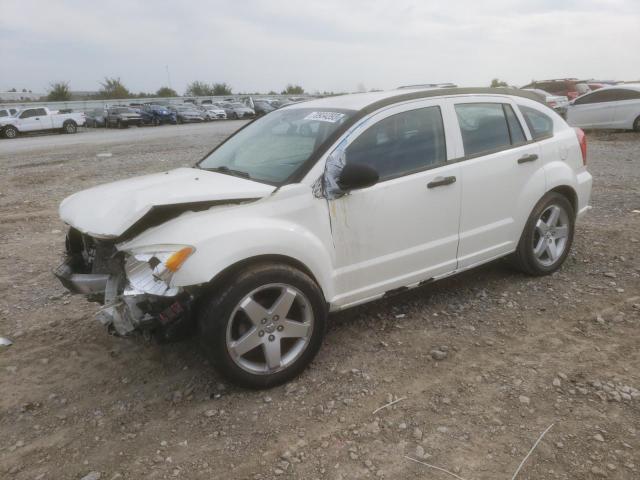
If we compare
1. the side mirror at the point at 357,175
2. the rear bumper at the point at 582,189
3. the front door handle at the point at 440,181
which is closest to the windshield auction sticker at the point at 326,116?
the side mirror at the point at 357,175

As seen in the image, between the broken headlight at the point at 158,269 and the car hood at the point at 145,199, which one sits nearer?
the broken headlight at the point at 158,269

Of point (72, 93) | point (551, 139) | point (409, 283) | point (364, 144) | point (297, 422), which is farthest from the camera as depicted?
Answer: point (72, 93)

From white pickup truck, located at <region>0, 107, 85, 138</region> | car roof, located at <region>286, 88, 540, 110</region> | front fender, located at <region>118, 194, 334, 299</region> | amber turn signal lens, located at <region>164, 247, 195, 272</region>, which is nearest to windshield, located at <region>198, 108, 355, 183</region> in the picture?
car roof, located at <region>286, 88, 540, 110</region>

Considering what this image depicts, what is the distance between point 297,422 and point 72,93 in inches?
2592

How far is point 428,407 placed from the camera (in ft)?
9.42

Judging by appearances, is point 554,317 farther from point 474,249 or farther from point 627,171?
point 627,171

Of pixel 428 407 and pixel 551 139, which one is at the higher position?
pixel 551 139

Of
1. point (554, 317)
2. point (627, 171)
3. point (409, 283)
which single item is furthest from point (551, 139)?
point (627, 171)

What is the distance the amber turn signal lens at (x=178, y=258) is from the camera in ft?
8.70

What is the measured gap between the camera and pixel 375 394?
3.01 m

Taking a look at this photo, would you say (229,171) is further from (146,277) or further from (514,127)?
(514,127)

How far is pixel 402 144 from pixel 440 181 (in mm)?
371

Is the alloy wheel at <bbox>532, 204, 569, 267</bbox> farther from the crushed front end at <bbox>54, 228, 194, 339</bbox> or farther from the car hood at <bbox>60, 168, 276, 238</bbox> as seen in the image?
the crushed front end at <bbox>54, 228, 194, 339</bbox>

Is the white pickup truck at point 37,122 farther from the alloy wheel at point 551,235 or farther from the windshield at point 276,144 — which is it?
the alloy wheel at point 551,235
